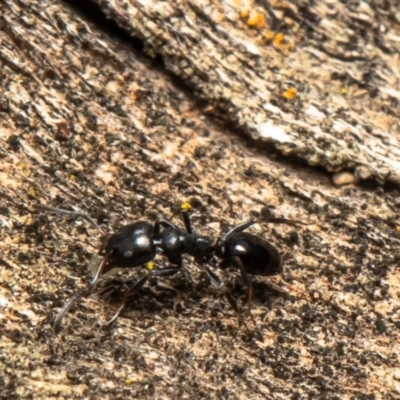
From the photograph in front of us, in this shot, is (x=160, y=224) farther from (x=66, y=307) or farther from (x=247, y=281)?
(x=66, y=307)

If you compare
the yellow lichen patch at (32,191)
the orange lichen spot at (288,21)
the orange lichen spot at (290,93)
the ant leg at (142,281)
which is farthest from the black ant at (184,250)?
the orange lichen spot at (288,21)

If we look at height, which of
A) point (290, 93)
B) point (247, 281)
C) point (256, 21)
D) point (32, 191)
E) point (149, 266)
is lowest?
point (149, 266)

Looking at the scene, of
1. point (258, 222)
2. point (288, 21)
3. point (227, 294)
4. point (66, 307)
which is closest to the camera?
point (66, 307)

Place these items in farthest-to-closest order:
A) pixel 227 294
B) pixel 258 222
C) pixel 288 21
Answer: pixel 288 21 → pixel 258 222 → pixel 227 294

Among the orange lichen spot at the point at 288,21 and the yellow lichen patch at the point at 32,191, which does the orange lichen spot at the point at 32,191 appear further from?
the orange lichen spot at the point at 288,21

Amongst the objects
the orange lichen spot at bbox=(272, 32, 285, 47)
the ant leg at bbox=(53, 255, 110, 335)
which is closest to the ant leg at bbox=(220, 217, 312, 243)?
the ant leg at bbox=(53, 255, 110, 335)

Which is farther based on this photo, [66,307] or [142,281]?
[142,281]

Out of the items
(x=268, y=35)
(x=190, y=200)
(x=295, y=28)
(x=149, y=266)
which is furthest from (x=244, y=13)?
(x=149, y=266)

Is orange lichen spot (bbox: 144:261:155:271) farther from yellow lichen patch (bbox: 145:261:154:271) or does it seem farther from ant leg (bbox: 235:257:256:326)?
ant leg (bbox: 235:257:256:326)
